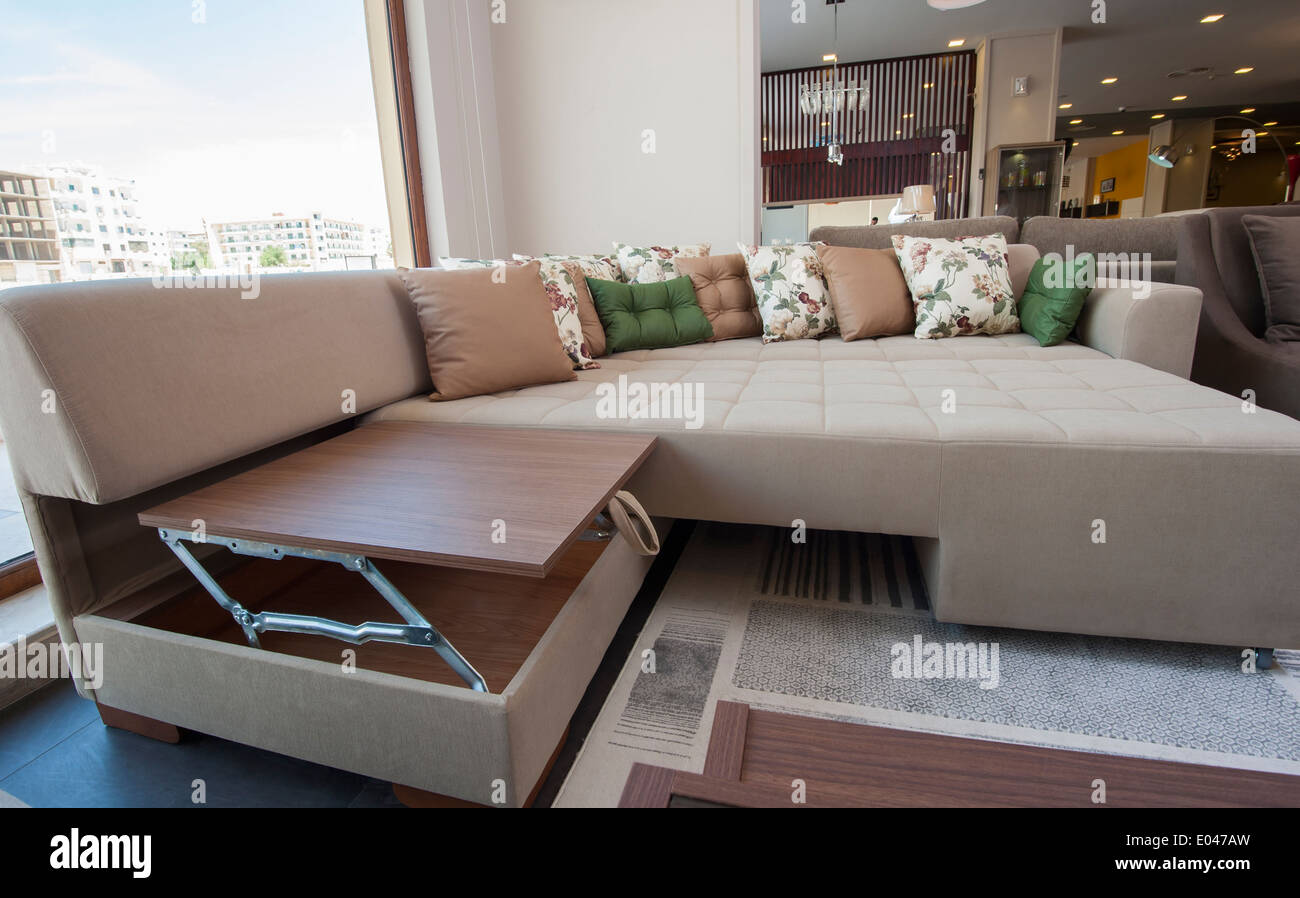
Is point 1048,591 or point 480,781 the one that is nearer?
point 480,781

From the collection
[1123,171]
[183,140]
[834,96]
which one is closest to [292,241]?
[183,140]

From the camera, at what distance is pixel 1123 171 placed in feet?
39.1

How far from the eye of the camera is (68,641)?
1.21 metres

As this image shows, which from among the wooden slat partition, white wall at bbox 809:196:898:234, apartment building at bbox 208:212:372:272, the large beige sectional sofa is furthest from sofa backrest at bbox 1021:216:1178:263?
white wall at bbox 809:196:898:234

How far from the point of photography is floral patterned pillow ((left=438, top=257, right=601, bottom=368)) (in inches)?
87.7

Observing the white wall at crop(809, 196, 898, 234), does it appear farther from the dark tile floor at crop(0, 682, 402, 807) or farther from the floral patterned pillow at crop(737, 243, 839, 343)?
the dark tile floor at crop(0, 682, 402, 807)

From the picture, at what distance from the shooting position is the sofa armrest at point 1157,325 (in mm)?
1946

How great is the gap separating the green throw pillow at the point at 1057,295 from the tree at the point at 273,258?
2.77 metres

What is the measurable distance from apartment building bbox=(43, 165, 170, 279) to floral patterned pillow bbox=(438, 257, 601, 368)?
87cm

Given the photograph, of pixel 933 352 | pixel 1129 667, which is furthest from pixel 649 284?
pixel 1129 667

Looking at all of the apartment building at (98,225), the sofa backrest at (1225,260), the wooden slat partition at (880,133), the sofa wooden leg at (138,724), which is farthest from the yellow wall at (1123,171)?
the sofa wooden leg at (138,724)
